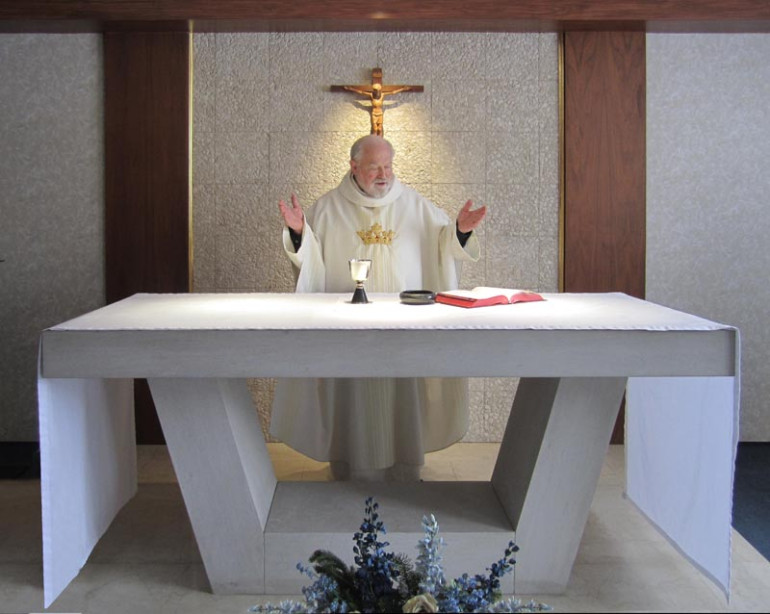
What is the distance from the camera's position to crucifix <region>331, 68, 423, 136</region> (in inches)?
183

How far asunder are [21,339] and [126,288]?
2.13 feet

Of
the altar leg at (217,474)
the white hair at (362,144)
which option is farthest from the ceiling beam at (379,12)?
the altar leg at (217,474)

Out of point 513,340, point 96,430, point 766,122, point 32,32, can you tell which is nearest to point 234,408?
point 96,430

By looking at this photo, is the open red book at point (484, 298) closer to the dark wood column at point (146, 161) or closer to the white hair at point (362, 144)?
the white hair at point (362, 144)

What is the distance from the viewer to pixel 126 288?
4.79m

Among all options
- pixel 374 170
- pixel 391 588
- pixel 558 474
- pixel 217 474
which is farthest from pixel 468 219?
pixel 391 588

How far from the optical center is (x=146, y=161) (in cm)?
473

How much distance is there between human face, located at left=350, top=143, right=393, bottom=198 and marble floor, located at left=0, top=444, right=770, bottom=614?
1.60 meters

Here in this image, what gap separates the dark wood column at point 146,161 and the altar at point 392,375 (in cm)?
145

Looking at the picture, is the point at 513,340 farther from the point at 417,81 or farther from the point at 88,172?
the point at 88,172

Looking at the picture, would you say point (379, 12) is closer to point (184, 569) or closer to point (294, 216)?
point (294, 216)

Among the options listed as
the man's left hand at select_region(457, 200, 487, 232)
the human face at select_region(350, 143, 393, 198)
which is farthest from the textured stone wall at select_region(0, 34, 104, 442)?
the man's left hand at select_region(457, 200, 487, 232)

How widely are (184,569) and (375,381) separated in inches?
48.1

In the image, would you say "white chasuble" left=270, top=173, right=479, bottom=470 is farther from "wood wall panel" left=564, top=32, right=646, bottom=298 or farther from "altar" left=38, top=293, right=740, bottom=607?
"wood wall panel" left=564, top=32, right=646, bottom=298
